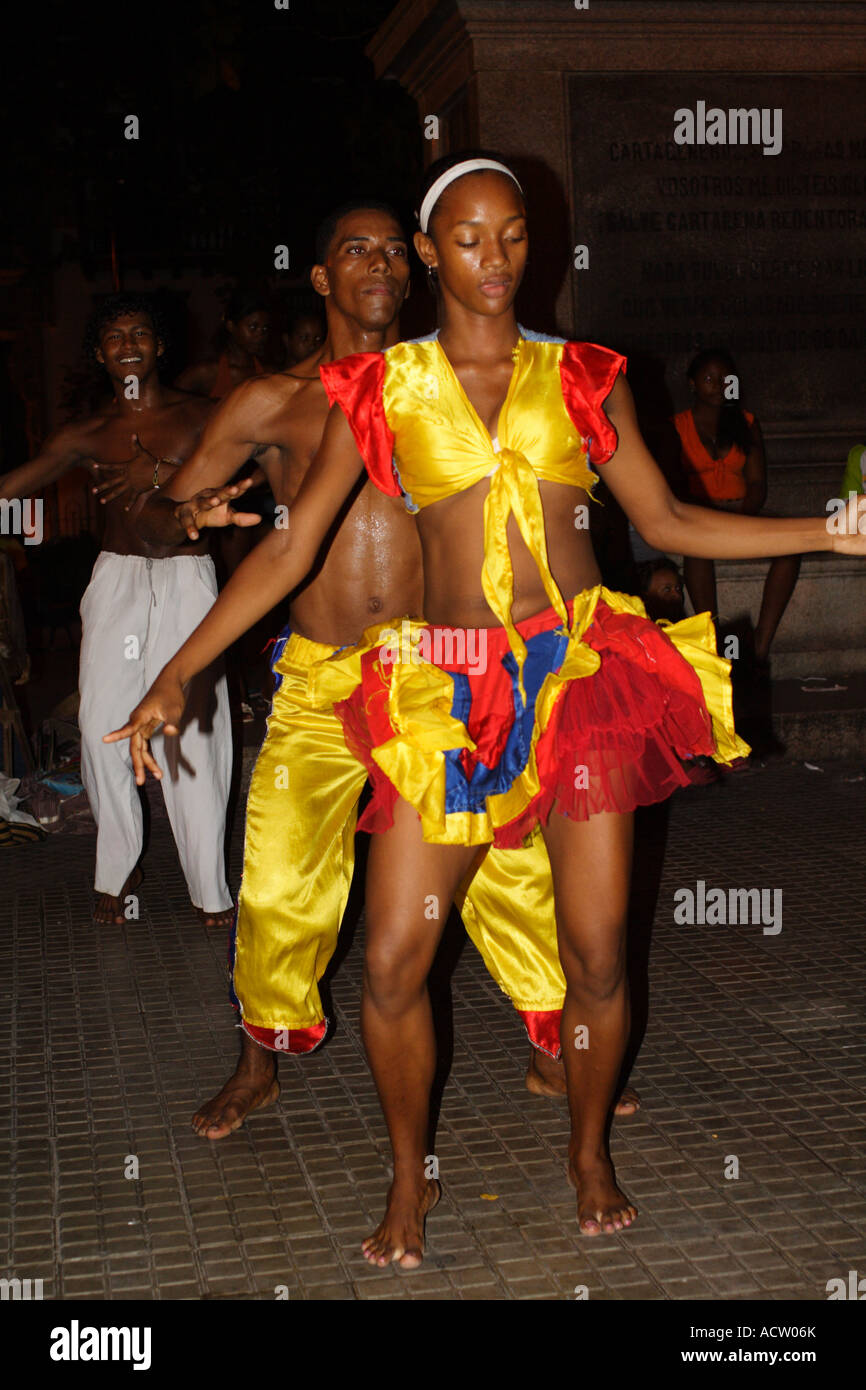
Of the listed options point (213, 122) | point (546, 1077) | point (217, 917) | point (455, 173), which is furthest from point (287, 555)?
point (213, 122)

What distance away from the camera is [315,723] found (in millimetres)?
3779

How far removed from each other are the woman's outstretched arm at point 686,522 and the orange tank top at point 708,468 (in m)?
5.03

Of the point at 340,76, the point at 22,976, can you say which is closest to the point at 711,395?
the point at 22,976

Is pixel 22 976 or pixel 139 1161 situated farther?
pixel 22 976

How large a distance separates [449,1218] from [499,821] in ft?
2.99

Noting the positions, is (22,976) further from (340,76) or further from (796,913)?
(340,76)

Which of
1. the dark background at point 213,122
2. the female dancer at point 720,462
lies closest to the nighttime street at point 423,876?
the female dancer at point 720,462

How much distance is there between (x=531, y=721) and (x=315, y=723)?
27.8 inches

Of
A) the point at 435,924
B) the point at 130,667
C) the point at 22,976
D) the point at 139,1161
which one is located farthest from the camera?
the point at 130,667

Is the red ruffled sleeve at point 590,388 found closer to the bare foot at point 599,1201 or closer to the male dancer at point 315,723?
the male dancer at point 315,723

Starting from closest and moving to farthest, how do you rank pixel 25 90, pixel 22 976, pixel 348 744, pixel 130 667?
1. pixel 348 744
2. pixel 22 976
3. pixel 130 667
4. pixel 25 90

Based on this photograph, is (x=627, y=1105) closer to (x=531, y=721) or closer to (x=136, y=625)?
(x=531, y=721)

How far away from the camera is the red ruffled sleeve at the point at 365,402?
3266 mm
